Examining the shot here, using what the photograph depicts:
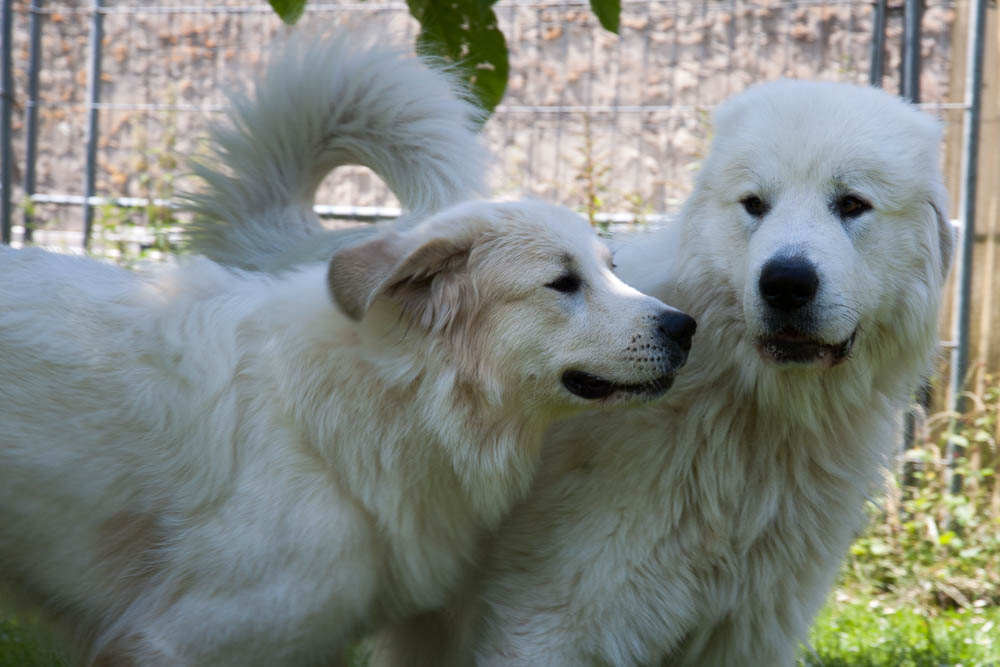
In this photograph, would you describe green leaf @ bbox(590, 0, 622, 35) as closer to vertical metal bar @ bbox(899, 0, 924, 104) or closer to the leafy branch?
the leafy branch

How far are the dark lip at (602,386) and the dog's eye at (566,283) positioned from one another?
0.71 ft

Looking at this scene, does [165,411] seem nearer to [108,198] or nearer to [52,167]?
[108,198]

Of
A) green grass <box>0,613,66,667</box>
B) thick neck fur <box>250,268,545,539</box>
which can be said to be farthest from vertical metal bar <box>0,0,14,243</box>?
thick neck fur <box>250,268,545,539</box>

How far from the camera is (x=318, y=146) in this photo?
158 inches

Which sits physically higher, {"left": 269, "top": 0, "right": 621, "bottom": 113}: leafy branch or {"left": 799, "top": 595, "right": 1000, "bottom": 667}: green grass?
{"left": 269, "top": 0, "right": 621, "bottom": 113}: leafy branch

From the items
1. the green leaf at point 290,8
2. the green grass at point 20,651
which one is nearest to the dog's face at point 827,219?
the green leaf at point 290,8

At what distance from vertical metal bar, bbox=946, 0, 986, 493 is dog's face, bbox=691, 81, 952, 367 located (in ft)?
11.2

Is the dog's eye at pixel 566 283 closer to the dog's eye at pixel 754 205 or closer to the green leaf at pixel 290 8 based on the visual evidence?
the dog's eye at pixel 754 205

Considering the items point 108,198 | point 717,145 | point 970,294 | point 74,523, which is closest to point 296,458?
point 74,523

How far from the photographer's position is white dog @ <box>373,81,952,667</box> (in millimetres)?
2846

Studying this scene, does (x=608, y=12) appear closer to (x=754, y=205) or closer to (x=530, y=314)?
(x=754, y=205)

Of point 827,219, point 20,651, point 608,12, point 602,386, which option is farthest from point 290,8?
point 20,651

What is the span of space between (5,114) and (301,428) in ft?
15.2

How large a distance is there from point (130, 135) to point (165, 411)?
6383 mm
